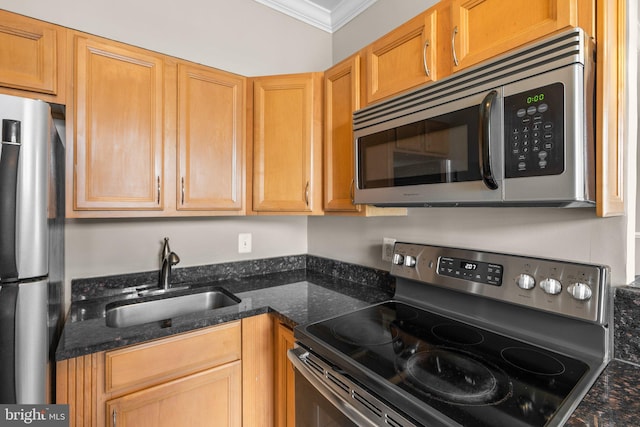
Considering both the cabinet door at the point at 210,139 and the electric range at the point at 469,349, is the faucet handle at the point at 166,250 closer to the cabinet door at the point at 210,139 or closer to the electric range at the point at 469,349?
the cabinet door at the point at 210,139

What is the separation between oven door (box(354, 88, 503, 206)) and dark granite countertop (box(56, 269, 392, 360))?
0.54m

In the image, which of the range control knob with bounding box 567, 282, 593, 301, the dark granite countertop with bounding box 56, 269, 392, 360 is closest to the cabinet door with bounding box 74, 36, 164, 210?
the dark granite countertop with bounding box 56, 269, 392, 360

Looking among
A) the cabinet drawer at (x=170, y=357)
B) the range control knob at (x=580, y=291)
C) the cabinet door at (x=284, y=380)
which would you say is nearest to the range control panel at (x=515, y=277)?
the range control knob at (x=580, y=291)

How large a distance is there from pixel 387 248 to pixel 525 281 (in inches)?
28.1

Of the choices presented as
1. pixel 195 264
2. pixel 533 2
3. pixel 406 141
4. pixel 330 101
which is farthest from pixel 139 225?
pixel 533 2

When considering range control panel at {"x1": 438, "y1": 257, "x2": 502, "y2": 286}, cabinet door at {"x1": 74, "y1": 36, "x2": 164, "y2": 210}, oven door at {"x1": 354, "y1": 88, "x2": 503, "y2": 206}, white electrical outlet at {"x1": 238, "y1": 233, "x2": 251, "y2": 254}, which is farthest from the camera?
white electrical outlet at {"x1": 238, "y1": 233, "x2": 251, "y2": 254}

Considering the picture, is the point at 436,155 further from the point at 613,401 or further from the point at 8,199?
the point at 8,199

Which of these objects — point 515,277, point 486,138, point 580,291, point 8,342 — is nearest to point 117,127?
point 8,342

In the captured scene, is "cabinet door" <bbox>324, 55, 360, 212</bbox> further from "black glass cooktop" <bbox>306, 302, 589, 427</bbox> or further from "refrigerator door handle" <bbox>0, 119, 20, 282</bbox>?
"refrigerator door handle" <bbox>0, 119, 20, 282</bbox>

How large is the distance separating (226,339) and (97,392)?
45 cm

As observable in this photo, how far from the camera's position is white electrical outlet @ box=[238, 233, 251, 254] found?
2.04 meters

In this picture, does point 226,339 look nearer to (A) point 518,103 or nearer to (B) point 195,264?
(B) point 195,264

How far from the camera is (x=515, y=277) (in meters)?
1.08

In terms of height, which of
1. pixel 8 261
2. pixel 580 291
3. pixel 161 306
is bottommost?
pixel 161 306
